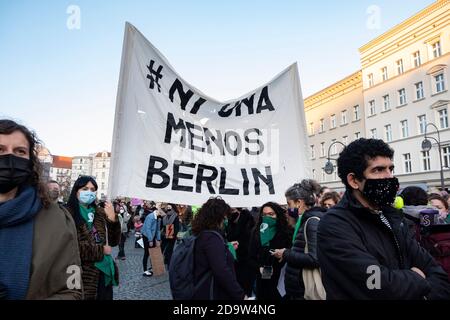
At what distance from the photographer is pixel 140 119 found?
11.7ft

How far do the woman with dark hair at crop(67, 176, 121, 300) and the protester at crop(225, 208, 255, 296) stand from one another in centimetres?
234

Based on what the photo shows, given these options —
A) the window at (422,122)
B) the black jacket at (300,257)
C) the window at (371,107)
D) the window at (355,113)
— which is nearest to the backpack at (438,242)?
the black jacket at (300,257)

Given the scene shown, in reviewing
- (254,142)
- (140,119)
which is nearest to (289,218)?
(254,142)

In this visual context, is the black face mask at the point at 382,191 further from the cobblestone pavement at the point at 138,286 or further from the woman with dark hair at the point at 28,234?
the cobblestone pavement at the point at 138,286

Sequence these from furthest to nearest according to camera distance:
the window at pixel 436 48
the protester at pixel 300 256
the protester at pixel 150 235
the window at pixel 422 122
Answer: the window at pixel 422 122 → the window at pixel 436 48 → the protester at pixel 150 235 → the protester at pixel 300 256

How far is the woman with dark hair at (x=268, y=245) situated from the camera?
4.19 m

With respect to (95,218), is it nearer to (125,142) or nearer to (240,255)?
(125,142)

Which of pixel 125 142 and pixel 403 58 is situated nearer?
pixel 125 142

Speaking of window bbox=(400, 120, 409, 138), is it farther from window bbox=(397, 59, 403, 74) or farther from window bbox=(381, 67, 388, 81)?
window bbox=(381, 67, 388, 81)

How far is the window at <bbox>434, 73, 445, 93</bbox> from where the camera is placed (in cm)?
2924

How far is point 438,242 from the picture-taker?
111 inches

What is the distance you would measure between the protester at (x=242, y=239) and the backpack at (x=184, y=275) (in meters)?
2.21

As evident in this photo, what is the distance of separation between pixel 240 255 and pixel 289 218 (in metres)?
1.69
